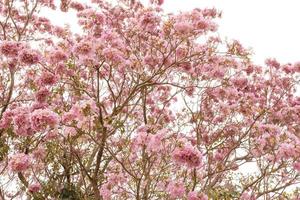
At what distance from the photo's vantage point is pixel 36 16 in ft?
41.7

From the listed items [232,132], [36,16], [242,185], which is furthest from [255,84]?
[36,16]

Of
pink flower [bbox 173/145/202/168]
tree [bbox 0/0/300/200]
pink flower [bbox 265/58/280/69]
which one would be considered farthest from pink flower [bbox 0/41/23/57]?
pink flower [bbox 265/58/280/69]

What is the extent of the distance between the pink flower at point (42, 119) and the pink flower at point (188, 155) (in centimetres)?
173

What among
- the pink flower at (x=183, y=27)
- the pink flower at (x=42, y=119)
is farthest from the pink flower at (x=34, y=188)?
the pink flower at (x=183, y=27)

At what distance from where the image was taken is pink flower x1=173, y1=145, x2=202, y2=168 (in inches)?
239

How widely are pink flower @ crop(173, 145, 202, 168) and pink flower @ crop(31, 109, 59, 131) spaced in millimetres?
1726

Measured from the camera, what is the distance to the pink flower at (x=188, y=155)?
6.07 metres

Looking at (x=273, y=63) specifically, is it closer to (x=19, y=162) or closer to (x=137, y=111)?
(x=137, y=111)

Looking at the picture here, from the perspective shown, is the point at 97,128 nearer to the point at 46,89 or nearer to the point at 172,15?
the point at 46,89

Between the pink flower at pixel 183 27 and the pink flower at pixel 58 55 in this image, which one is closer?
the pink flower at pixel 58 55

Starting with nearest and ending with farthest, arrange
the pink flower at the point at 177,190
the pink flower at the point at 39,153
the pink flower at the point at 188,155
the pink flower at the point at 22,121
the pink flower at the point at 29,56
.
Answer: the pink flower at the point at 188,155, the pink flower at the point at 22,121, the pink flower at the point at 29,56, the pink flower at the point at 177,190, the pink flower at the point at 39,153

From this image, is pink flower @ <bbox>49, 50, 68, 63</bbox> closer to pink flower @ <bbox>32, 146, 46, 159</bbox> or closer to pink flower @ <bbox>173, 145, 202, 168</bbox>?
pink flower @ <bbox>32, 146, 46, 159</bbox>

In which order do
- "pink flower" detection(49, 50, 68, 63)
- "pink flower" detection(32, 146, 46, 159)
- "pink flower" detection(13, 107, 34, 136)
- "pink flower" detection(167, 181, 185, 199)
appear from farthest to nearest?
1. "pink flower" detection(32, 146, 46, 159)
2. "pink flower" detection(49, 50, 68, 63)
3. "pink flower" detection(167, 181, 185, 199)
4. "pink flower" detection(13, 107, 34, 136)

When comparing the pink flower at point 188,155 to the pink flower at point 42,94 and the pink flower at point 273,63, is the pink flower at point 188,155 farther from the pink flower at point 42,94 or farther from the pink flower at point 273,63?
the pink flower at point 273,63
